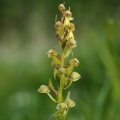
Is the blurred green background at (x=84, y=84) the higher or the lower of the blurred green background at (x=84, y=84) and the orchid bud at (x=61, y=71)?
the higher

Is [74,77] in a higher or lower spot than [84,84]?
lower

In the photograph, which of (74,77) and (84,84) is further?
(84,84)

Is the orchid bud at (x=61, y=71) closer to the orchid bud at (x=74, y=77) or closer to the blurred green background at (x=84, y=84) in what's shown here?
the orchid bud at (x=74, y=77)

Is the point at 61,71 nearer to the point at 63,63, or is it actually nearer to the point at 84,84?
the point at 63,63

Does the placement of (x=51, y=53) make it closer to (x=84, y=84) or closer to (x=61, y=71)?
(x=61, y=71)

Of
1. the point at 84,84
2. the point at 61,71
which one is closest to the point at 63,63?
the point at 61,71

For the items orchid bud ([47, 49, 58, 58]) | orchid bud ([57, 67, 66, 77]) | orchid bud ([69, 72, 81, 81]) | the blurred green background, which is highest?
the blurred green background

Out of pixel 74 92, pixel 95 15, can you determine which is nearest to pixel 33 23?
pixel 95 15

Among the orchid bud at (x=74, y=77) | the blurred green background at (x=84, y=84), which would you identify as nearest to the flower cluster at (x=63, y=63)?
the orchid bud at (x=74, y=77)

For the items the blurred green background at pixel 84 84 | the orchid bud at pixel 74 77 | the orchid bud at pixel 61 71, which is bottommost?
the orchid bud at pixel 61 71

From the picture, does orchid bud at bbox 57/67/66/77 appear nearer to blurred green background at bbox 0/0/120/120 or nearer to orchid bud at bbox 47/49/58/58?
orchid bud at bbox 47/49/58/58

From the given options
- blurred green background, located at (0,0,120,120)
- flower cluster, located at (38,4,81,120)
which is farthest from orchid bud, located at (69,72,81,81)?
blurred green background, located at (0,0,120,120)

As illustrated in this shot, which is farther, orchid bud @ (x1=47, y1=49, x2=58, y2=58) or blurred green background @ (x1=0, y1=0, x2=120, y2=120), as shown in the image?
blurred green background @ (x1=0, y1=0, x2=120, y2=120)
